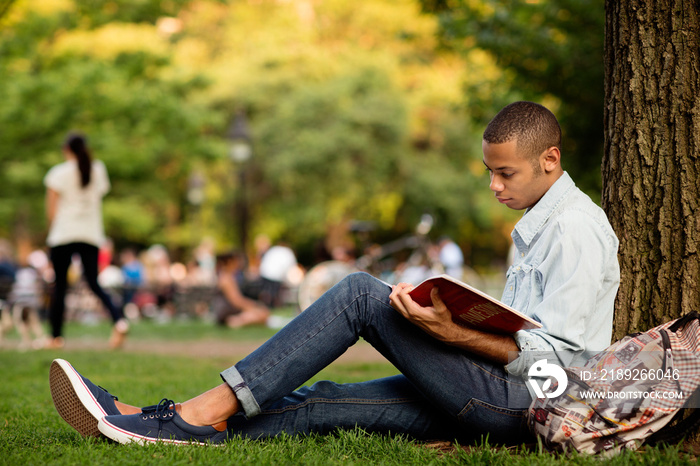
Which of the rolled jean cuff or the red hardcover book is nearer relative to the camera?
the red hardcover book

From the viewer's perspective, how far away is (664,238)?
3.27 metres

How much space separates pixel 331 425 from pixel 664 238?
171 centimetres

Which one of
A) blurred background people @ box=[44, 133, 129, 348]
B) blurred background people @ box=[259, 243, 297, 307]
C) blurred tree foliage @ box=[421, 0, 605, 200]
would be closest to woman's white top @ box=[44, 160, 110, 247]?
blurred background people @ box=[44, 133, 129, 348]

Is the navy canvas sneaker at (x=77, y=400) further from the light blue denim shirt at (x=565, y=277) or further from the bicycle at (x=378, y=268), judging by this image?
the bicycle at (x=378, y=268)

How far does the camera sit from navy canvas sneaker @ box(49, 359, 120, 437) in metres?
2.98

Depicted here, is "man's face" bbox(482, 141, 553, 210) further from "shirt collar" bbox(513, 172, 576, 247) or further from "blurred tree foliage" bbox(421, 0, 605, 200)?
"blurred tree foliage" bbox(421, 0, 605, 200)

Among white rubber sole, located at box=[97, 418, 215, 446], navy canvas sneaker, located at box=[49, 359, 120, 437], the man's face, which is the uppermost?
the man's face

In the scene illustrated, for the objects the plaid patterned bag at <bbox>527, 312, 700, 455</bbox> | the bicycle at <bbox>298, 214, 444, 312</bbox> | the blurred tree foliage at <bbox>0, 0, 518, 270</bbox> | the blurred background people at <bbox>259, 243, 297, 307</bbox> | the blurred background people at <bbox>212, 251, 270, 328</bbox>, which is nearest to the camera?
the plaid patterned bag at <bbox>527, 312, 700, 455</bbox>

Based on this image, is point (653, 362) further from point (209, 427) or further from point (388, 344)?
point (209, 427)

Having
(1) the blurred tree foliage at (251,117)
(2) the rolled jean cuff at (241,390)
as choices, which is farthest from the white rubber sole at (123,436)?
(1) the blurred tree foliage at (251,117)

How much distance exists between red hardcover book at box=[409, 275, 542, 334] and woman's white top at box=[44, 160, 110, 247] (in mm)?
6298

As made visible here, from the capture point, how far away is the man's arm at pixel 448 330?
8.89 ft

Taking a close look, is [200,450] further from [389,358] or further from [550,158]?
[550,158]

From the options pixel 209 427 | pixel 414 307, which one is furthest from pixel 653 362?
pixel 209 427
